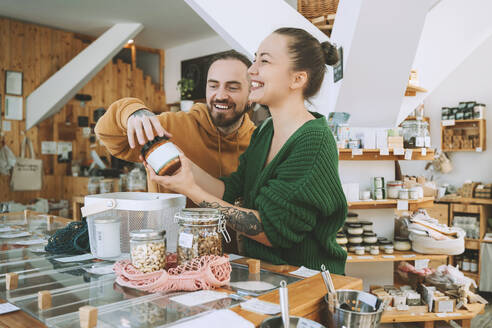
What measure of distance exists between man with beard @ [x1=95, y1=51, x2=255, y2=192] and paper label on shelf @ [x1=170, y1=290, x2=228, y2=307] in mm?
964

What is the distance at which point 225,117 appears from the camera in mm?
1953

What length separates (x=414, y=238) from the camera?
10.9 ft

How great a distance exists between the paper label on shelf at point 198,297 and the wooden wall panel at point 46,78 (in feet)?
20.7

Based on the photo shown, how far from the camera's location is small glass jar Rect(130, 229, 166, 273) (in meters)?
1.06

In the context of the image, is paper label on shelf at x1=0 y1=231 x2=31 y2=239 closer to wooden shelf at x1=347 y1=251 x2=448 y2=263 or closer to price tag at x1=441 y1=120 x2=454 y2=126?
wooden shelf at x1=347 y1=251 x2=448 y2=263

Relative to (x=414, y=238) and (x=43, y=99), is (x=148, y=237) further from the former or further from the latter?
(x=43, y=99)

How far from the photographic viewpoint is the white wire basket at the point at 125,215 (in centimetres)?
121

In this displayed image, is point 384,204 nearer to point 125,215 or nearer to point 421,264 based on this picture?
point 421,264

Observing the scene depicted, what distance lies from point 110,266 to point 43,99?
589 cm

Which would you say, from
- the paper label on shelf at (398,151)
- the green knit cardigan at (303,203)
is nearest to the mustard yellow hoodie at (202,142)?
the green knit cardigan at (303,203)

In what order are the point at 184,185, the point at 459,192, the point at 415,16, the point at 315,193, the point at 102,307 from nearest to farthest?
the point at 102,307
the point at 315,193
the point at 184,185
the point at 415,16
the point at 459,192

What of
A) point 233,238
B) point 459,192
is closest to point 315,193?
point 233,238

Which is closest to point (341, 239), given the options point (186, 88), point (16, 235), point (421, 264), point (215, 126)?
point (421, 264)

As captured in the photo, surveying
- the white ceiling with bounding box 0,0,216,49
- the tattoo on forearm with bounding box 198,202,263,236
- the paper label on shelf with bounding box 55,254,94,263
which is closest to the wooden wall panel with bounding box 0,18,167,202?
the white ceiling with bounding box 0,0,216,49
